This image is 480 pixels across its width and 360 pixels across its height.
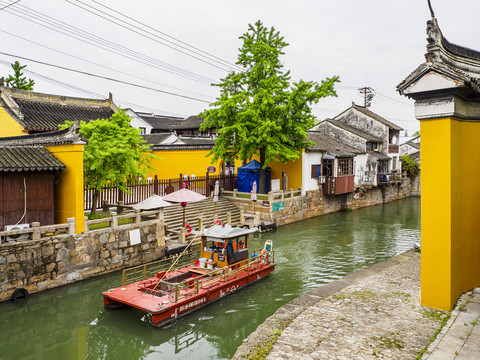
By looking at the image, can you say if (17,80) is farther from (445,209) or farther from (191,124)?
(445,209)

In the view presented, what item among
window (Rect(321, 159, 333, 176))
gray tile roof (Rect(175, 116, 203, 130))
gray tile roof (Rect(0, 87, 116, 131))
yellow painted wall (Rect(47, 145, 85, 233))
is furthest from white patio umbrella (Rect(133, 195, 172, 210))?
gray tile roof (Rect(175, 116, 203, 130))

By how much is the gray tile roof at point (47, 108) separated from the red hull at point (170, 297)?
45.1ft

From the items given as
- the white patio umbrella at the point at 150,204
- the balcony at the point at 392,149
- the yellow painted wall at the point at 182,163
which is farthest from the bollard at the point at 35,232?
the balcony at the point at 392,149

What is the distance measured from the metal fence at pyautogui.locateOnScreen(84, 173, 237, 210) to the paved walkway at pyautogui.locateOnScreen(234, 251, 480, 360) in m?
10.3

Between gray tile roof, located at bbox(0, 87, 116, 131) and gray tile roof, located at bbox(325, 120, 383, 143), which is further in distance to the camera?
gray tile roof, located at bbox(325, 120, 383, 143)

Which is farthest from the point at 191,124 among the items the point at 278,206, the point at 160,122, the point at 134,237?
the point at 134,237

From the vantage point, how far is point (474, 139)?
365 inches

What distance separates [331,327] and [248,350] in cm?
196

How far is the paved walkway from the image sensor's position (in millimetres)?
6895

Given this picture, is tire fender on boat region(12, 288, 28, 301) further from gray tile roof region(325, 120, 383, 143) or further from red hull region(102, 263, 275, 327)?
gray tile roof region(325, 120, 383, 143)

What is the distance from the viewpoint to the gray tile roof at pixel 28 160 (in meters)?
11.5

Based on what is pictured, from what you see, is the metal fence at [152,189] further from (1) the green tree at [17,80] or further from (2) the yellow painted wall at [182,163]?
(1) the green tree at [17,80]

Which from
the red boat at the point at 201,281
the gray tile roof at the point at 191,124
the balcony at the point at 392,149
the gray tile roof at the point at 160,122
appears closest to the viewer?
the red boat at the point at 201,281

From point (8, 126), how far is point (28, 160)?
1075 centimetres
